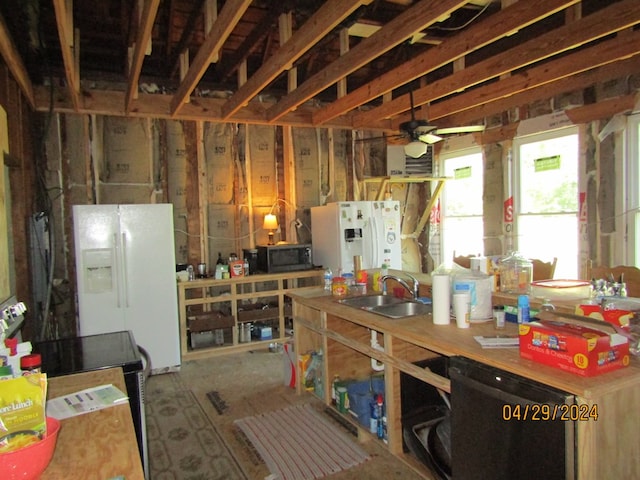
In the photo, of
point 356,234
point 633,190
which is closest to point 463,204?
point 356,234

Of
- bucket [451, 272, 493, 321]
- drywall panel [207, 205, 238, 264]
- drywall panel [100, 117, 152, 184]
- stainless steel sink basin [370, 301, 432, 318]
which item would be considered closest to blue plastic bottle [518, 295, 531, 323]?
bucket [451, 272, 493, 321]

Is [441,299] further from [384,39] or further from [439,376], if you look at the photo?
[384,39]

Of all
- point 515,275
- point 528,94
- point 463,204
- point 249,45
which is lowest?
point 515,275

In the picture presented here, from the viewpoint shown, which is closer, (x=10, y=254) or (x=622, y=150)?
(x=10, y=254)

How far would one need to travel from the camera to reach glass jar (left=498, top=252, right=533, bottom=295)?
2545 mm

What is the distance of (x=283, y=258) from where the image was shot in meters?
5.29

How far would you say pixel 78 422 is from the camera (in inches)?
55.9

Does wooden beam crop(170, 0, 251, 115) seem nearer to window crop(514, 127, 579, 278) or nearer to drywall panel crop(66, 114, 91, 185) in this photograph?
drywall panel crop(66, 114, 91, 185)

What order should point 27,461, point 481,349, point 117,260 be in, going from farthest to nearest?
point 117,260 < point 481,349 < point 27,461

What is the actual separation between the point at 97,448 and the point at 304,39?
2750 millimetres

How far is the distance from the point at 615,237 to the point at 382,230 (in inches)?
95.6

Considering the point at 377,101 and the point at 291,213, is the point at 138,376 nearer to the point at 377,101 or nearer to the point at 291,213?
the point at 291,213

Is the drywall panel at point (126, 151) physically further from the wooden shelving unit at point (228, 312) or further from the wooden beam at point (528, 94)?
the wooden beam at point (528, 94)

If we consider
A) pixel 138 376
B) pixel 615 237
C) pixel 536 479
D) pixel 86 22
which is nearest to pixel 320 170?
pixel 86 22
